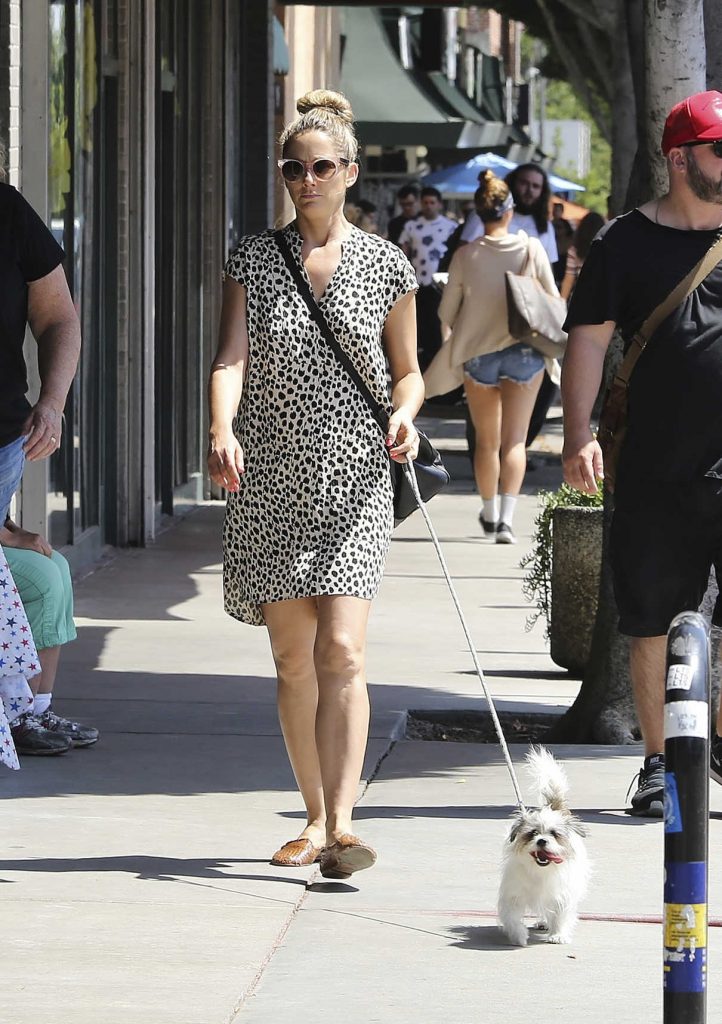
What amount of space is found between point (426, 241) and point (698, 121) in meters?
16.9

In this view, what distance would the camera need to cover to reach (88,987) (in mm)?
4457

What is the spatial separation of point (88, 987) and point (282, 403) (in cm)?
160

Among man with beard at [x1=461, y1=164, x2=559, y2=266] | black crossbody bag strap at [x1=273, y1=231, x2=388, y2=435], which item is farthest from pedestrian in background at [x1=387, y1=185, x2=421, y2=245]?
black crossbody bag strap at [x1=273, y1=231, x2=388, y2=435]

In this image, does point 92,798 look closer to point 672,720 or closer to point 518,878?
point 518,878

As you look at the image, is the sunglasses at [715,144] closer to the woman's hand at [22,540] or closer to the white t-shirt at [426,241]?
the woman's hand at [22,540]

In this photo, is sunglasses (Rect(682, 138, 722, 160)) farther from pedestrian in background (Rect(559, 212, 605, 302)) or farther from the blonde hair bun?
pedestrian in background (Rect(559, 212, 605, 302))

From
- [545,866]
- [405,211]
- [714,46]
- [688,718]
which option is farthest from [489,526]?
[405,211]

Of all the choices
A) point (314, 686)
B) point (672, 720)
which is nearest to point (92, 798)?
point (314, 686)

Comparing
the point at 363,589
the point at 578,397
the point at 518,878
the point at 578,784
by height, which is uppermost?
the point at 578,397

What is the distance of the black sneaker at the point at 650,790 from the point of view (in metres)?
5.99

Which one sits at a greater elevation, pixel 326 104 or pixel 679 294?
pixel 326 104

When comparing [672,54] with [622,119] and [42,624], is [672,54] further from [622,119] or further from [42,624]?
[622,119]

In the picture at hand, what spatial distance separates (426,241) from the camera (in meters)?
22.5

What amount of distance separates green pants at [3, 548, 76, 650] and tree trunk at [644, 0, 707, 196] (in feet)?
7.97
